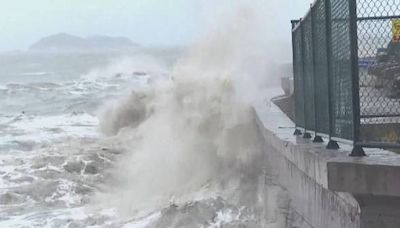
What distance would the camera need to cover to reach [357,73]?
15.0ft

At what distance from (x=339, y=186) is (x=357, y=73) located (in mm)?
745

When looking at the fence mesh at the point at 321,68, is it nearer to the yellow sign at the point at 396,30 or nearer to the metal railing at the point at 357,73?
the metal railing at the point at 357,73

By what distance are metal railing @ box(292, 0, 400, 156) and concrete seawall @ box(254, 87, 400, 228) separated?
0.63ft

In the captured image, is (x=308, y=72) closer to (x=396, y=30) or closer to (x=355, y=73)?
(x=396, y=30)

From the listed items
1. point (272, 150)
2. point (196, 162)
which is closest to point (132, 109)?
point (196, 162)

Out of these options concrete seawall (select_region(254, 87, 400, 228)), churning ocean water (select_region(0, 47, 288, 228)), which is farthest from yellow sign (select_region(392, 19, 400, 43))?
churning ocean water (select_region(0, 47, 288, 228))

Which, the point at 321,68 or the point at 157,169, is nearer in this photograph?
the point at 321,68

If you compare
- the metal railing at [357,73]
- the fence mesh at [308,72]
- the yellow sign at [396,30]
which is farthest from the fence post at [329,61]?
the fence mesh at [308,72]

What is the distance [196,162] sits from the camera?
11258 mm

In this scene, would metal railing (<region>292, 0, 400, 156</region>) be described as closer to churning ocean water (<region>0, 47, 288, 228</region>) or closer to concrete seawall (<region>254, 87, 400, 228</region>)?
concrete seawall (<region>254, 87, 400, 228</region>)

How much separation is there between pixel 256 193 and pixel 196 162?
2.56m

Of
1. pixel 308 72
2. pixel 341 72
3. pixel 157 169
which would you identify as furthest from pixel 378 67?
pixel 157 169

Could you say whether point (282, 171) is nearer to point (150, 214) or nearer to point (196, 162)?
point (150, 214)

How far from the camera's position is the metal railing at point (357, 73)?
15.2 ft
